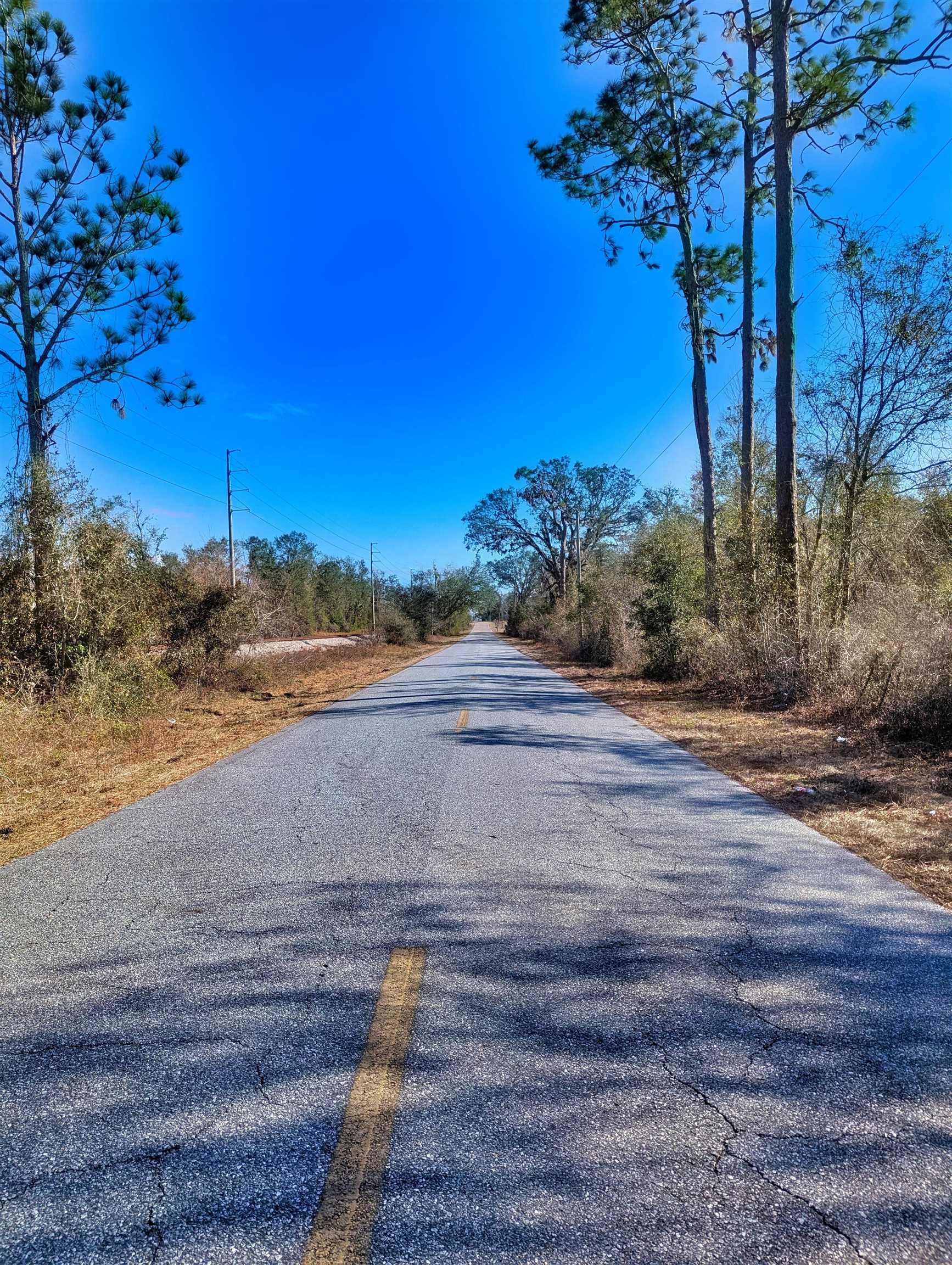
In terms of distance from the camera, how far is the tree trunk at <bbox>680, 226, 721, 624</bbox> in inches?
637

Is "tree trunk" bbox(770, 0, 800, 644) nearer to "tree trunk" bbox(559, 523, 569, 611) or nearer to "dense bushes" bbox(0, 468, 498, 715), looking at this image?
"dense bushes" bbox(0, 468, 498, 715)

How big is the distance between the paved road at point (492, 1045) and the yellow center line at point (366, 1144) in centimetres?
4

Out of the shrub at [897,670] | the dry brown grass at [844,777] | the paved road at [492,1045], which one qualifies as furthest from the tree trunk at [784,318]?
the paved road at [492,1045]

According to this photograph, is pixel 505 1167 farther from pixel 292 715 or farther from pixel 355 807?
pixel 292 715

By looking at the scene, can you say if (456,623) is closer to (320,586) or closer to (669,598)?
(320,586)

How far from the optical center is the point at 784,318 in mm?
12250

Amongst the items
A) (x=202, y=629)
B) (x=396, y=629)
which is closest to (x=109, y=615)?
(x=202, y=629)

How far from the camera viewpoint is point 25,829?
5.45 metres

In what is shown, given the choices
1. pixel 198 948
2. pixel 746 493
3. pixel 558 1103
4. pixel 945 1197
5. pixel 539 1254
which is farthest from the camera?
pixel 746 493

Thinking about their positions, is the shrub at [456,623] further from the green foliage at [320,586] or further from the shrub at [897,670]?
the shrub at [897,670]

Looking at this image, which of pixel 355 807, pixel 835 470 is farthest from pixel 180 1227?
pixel 835 470

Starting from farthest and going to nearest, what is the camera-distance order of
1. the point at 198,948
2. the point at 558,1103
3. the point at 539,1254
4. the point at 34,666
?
the point at 34,666
the point at 198,948
the point at 558,1103
the point at 539,1254

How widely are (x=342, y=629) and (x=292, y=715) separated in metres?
59.0

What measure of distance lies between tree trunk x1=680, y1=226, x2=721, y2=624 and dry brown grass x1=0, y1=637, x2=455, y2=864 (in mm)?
9231
